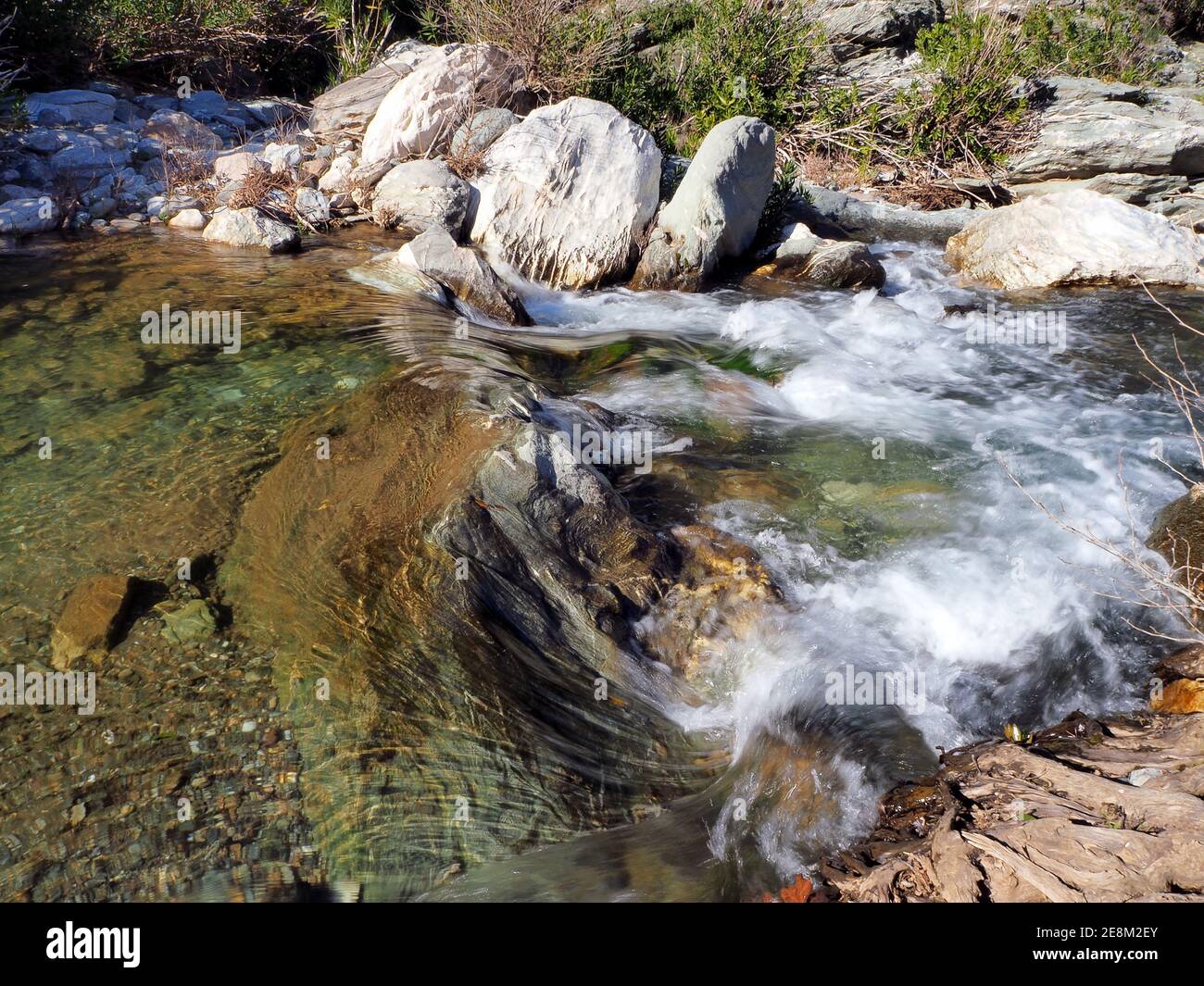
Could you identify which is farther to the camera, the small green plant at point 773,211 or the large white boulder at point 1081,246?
the small green plant at point 773,211

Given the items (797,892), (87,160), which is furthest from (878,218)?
(797,892)

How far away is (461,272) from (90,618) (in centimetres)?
490

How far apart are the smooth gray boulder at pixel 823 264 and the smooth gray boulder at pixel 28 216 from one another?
24.6ft

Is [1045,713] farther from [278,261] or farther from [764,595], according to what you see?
[278,261]

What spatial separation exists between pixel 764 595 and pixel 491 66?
30.3 ft

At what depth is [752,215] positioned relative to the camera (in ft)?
33.9

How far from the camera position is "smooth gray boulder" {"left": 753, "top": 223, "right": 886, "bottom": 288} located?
9.90m

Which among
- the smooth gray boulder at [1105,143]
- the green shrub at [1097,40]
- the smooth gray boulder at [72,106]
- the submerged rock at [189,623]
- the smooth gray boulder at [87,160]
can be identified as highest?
the green shrub at [1097,40]

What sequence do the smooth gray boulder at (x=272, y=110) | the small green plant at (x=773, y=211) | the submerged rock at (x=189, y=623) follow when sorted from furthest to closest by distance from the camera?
the smooth gray boulder at (x=272, y=110), the small green plant at (x=773, y=211), the submerged rock at (x=189, y=623)

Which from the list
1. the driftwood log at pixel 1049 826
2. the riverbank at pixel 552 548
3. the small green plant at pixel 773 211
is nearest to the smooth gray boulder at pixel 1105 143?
the riverbank at pixel 552 548

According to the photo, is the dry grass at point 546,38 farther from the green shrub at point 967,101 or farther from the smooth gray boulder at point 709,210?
the green shrub at point 967,101

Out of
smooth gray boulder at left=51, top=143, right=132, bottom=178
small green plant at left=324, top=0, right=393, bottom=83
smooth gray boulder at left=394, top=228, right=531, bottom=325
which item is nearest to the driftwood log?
smooth gray boulder at left=394, top=228, right=531, bottom=325

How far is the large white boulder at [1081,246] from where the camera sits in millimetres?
9930
